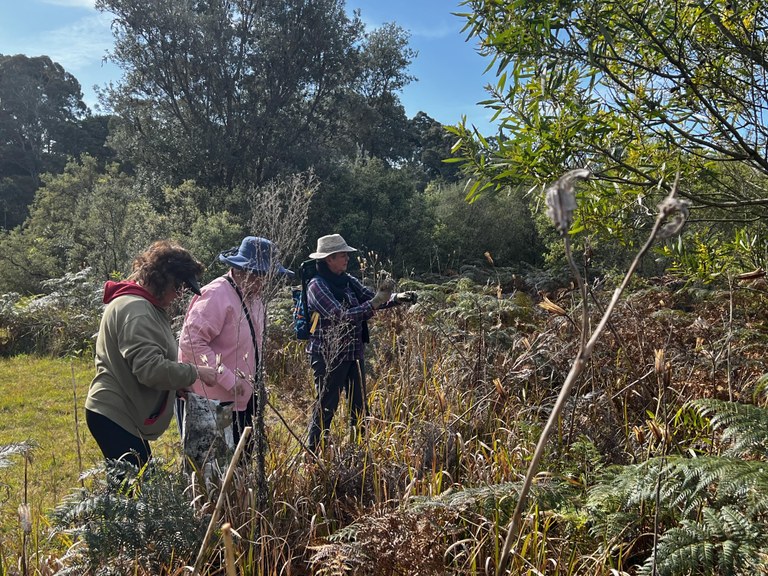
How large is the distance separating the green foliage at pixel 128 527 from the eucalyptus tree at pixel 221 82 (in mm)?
17561

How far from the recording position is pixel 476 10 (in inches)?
122

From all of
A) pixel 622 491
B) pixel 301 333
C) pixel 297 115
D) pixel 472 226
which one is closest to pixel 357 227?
pixel 472 226

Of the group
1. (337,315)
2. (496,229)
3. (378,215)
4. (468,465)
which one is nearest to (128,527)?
(468,465)

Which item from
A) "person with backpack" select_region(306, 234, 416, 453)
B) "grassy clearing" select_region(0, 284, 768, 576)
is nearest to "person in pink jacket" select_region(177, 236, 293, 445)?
"grassy clearing" select_region(0, 284, 768, 576)

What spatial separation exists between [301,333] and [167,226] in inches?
356

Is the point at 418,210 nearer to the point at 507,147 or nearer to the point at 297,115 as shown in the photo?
the point at 297,115

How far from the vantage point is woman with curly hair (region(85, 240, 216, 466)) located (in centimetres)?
282

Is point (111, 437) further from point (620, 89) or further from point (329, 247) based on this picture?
point (620, 89)

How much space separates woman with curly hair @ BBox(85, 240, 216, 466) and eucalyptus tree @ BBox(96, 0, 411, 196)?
54.2 ft

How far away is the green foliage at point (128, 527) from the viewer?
1988 mm

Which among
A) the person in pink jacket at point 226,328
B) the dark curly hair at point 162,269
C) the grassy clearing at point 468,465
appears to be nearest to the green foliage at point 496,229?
the grassy clearing at point 468,465

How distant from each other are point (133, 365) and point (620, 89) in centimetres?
322

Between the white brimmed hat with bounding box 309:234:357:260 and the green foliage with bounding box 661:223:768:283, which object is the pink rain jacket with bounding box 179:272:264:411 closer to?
the white brimmed hat with bounding box 309:234:357:260

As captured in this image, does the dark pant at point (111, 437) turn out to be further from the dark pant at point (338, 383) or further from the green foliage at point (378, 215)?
the green foliage at point (378, 215)
